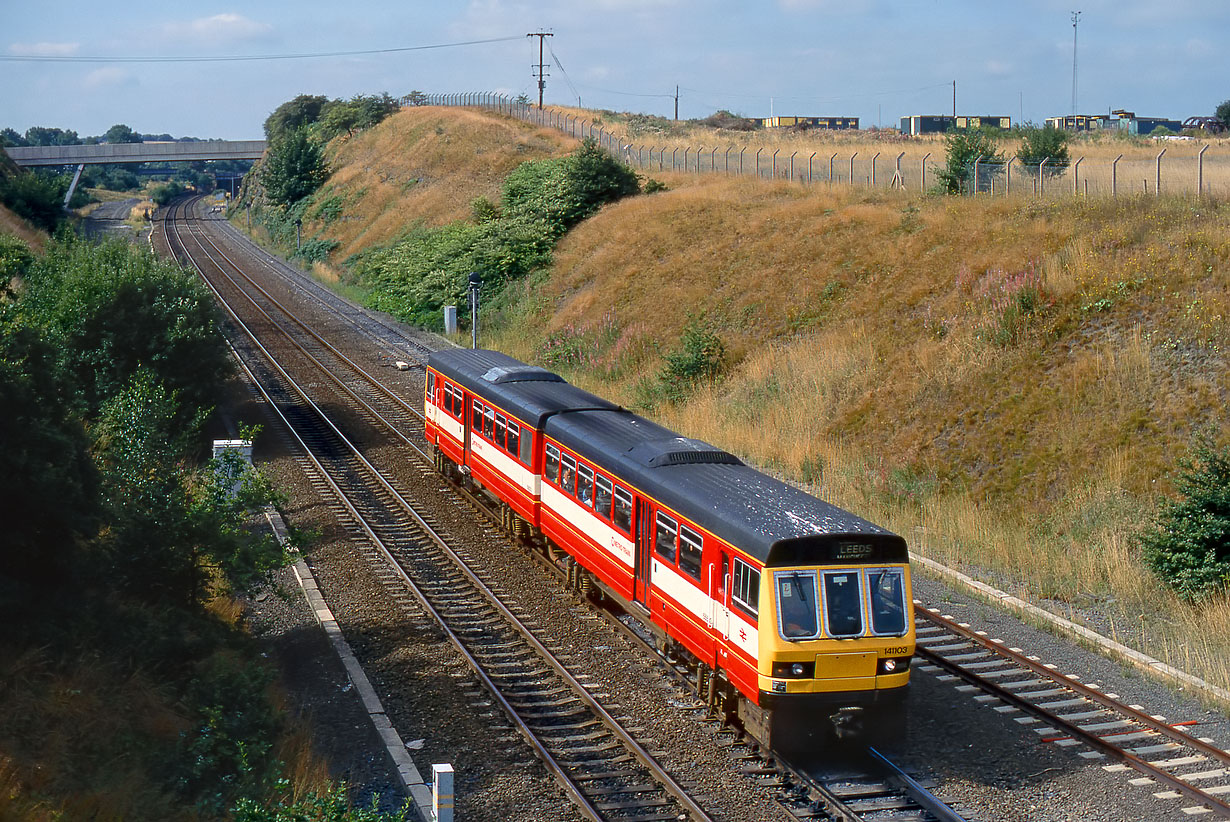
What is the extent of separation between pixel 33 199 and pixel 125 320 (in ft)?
170

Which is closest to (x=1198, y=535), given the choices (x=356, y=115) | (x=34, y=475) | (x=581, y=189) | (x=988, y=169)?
(x=34, y=475)

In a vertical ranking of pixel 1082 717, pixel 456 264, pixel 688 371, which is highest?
pixel 456 264

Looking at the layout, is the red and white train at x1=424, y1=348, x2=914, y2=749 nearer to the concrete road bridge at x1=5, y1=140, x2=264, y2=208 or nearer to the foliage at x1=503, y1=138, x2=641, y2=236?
the foliage at x1=503, y1=138, x2=641, y2=236

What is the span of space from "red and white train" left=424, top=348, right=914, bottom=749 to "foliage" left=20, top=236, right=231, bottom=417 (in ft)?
40.2

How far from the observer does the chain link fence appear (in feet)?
91.4

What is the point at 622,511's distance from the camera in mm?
14445

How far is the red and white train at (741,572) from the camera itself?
10.9 m

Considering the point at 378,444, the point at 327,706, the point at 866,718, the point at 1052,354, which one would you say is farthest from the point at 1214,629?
the point at 378,444

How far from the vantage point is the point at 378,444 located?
27.4 m

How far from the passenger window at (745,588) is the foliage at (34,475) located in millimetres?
7652

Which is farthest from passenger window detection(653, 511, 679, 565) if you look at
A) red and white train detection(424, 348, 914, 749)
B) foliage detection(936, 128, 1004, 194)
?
foliage detection(936, 128, 1004, 194)

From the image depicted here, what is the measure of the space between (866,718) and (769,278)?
22348 mm

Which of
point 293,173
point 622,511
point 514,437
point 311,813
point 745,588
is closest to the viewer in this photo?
point 311,813

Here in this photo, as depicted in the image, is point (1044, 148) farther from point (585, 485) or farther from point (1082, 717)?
point (1082, 717)
